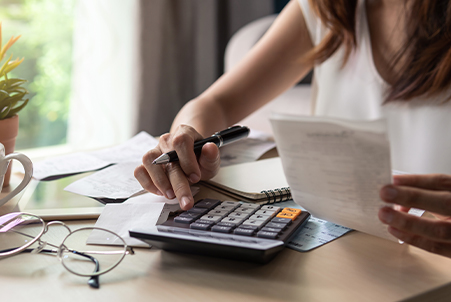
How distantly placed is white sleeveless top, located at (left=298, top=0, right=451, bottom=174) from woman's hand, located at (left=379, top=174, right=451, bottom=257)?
1.74ft

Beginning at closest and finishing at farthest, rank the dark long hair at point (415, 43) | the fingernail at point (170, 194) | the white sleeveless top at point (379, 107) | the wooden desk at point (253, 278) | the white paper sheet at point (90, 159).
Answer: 1. the wooden desk at point (253, 278)
2. the fingernail at point (170, 194)
3. the white paper sheet at point (90, 159)
4. the dark long hair at point (415, 43)
5. the white sleeveless top at point (379, 107)

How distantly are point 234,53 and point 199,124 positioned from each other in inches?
44.1

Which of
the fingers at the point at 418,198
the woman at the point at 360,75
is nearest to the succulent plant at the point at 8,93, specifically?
the woman at the point at 360,75

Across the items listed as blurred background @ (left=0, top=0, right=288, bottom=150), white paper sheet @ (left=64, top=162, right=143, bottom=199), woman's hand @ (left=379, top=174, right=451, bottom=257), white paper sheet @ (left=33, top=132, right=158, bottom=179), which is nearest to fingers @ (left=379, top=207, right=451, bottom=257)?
woman's hand @ (left=379, top=174, right=451, bottom=257)

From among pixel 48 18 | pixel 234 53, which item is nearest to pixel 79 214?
pixel 234 53

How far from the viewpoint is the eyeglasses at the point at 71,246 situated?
16.3 inches

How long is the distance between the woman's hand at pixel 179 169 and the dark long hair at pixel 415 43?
54cm

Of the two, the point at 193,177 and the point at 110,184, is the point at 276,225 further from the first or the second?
the point at 110,184

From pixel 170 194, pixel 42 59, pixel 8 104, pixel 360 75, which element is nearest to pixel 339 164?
pixel 170 194

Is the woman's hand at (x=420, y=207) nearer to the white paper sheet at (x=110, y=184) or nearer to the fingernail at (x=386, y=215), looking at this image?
the fingernail at (x=386, y=215)

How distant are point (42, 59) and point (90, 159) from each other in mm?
1533

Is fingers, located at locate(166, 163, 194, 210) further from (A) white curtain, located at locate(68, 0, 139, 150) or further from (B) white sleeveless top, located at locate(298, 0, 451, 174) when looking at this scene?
(A) white curtain, located at locate(68, 0, 139, 150)

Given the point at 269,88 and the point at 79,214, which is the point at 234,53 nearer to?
the point at 269,88

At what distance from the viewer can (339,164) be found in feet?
1.28
